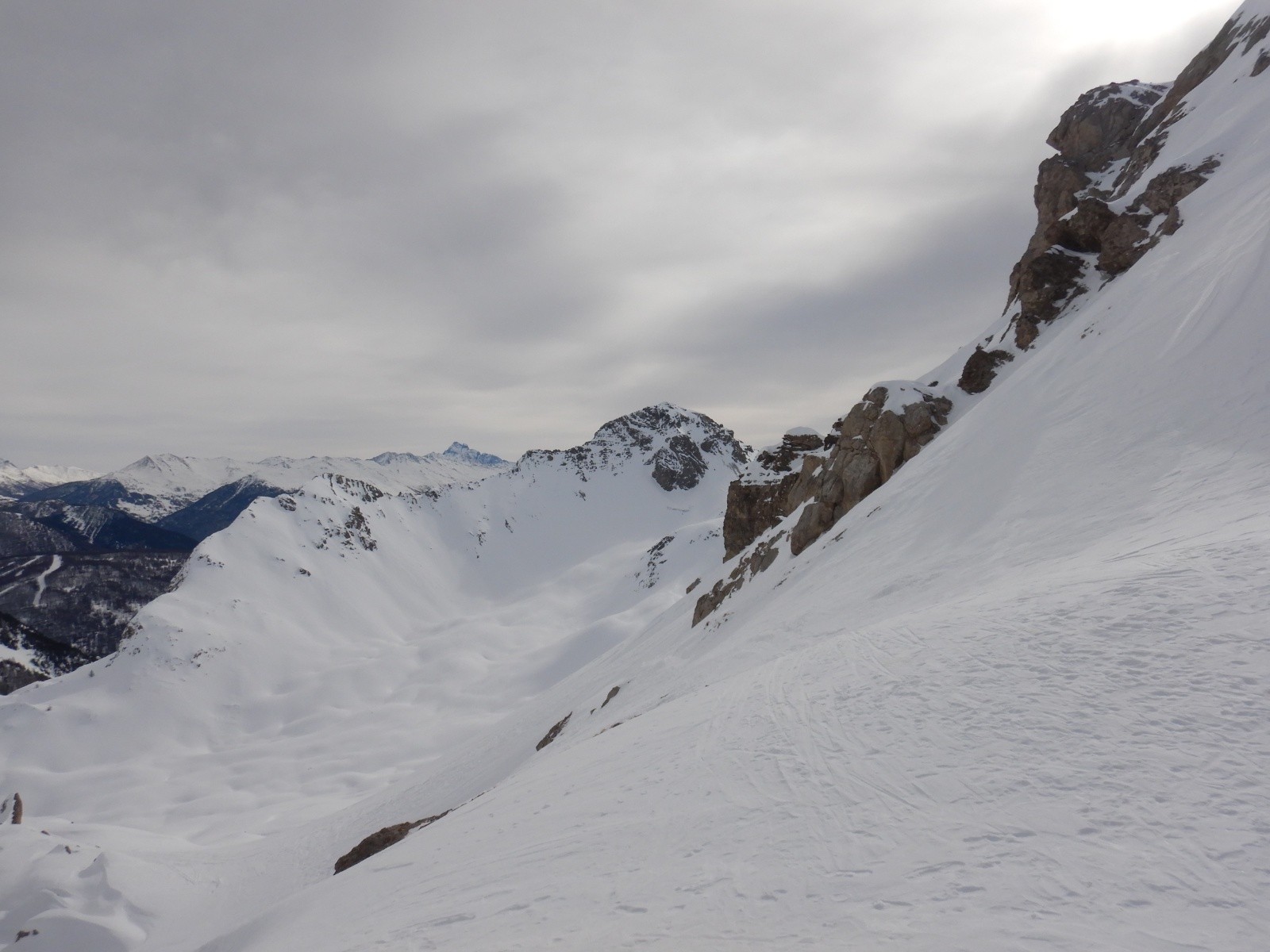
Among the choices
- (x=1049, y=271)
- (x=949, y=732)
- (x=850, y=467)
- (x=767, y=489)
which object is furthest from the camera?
(x=767, y=489)

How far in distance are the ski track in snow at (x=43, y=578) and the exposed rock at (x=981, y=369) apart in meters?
209

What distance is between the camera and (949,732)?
275 inches

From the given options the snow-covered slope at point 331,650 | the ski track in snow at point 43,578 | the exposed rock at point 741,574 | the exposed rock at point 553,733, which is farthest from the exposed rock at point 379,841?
the ski track in snow at point 43,578

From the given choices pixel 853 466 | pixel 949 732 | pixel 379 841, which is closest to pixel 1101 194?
pixel 853 466

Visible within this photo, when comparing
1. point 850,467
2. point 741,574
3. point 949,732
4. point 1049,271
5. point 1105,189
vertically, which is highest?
point 1105,189

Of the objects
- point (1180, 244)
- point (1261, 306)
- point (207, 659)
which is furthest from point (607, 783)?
point (207, 659)

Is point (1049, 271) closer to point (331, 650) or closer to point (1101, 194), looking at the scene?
point (1101, 194)

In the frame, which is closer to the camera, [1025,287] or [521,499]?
[1025,287]

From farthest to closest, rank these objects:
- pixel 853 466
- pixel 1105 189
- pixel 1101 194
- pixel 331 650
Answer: pixel 331 650 < pixel 1105 189 < pixel 1101 194 < pixel 853 466

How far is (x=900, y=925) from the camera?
4.58 metres

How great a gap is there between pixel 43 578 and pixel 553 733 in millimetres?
203188

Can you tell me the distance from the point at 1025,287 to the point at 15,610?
211 meters

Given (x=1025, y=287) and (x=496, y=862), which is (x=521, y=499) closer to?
(x=1025, y=287)

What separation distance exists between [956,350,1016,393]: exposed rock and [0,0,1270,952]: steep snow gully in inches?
17.6
